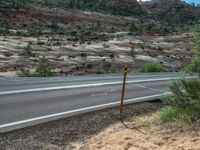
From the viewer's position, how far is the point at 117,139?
1051 cm

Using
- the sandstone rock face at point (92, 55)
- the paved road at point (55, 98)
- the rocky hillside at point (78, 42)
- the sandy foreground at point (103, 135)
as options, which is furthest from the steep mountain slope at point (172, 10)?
the sandy foreground at point (103, 135)

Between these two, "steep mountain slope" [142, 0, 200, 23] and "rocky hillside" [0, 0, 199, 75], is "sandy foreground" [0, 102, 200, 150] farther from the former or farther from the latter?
"steep mountain slope" [142, 0, 200, 23]

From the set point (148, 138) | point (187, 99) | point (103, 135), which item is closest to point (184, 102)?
point (187, 99)

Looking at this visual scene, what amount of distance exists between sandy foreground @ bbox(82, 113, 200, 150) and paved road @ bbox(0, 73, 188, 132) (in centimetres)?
218

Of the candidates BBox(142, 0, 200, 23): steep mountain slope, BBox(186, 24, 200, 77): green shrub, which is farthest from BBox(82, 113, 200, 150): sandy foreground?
BBox(142, 0, 200, 23): steep mountain slope

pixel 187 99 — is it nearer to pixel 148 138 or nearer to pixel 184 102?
pixel 184 102

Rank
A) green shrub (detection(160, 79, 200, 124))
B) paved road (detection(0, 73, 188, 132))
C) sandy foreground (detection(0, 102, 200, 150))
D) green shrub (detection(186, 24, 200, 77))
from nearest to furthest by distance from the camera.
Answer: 1. sandy foreground (detection(0, 102, 200, 150))
2. green shrub (detection(160, 79, 200, 124))
3. green shrub (detection(186, 24, 200, 77))
4. paved road (detection(0, 73, 188, 132))

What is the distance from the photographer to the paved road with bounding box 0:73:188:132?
13.0 metres

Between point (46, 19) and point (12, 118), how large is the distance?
211 ft

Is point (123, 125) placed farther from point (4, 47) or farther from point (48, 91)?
point (4, 47)

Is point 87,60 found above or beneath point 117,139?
beneath

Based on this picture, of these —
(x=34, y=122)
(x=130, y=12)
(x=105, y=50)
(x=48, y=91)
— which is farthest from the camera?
(x=130, y=12)

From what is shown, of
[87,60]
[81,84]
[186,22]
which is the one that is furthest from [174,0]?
[81,84]

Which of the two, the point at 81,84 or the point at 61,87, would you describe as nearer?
the point at 61,87
